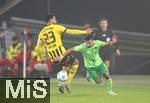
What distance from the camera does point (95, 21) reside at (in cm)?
2325

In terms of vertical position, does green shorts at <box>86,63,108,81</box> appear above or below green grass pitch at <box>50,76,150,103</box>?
above

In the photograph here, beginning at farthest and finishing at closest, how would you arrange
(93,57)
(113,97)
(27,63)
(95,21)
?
(95,21) < (27,63) < (93,57) < (113,97)

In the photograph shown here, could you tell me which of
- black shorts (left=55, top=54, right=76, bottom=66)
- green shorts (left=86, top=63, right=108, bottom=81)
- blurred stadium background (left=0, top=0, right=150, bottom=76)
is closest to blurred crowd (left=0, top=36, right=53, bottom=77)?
blurred stadium background (left=0, top=0, right=150, bottom=76)

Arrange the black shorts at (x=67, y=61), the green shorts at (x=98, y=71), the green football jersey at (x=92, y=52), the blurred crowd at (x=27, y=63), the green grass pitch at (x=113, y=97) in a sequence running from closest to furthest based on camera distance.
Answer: the green grass pitch at (x=113, y=97) < the black shorts at (x=67, y=61) < the green shorts at (x=98, y=71) < the green football jersey at (x=92, y=52) < the blurred crowd at (x=27, y=63)

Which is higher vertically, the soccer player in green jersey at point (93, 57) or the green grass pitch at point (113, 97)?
the soccer player in green jersey at point (93, 57)

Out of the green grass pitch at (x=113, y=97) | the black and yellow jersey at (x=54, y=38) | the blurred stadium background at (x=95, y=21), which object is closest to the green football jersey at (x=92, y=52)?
the black and yellow jersey at (x=54, y=38)

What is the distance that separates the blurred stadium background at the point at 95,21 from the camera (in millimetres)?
22938

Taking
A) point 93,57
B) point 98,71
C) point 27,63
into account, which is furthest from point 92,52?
point 27,63

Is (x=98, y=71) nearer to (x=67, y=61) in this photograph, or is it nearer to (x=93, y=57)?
(x=93, y=57)

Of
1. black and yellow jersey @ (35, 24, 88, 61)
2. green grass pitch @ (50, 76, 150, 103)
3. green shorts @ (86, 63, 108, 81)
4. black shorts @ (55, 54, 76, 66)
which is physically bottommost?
green grass pitch @ (50, 76, 150, 103)

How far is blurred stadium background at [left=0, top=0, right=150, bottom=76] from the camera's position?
75.3 feet

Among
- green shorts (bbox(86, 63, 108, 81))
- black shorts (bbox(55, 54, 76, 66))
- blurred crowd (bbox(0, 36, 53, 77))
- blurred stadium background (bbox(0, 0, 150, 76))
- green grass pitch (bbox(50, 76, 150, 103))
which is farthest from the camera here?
blurred stadium background (bbox(0, 0, 150, 76))

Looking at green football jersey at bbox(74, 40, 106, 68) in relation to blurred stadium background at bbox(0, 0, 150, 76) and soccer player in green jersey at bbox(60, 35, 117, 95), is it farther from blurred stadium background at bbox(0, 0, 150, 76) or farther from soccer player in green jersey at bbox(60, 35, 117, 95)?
blurred stadium background at bbox(0, 0, 150, 76)

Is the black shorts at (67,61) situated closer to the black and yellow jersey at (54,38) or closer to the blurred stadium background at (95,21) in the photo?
the black and yellow jersey at (54,38)
